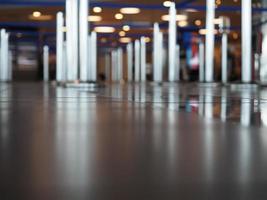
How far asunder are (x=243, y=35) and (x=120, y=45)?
3148 cm

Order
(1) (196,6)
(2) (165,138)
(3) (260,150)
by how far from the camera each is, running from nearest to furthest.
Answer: (3) (260,150), (2) (165,138), (1) (196,6)

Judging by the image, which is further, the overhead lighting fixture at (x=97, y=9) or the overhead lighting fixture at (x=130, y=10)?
the overhead lighting fixture at (x=130, y=10)

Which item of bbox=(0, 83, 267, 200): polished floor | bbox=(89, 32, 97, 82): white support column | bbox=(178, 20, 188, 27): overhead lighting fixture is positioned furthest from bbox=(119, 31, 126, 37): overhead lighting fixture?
bbox=(0, 83, 267, 200): polished floor

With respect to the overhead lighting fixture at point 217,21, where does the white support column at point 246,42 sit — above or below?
below

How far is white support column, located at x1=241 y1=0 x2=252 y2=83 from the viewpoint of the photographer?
40.3ft

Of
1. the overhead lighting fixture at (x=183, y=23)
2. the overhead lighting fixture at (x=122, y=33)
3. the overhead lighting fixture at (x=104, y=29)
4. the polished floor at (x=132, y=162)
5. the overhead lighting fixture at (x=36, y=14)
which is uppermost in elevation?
the overhead lighting fixture at (x=36, y=14)

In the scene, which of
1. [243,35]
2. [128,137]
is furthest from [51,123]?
[243,35]

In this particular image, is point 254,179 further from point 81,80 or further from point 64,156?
point 81,80

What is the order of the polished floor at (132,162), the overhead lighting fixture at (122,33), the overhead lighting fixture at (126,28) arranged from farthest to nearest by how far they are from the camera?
the overhead lighting fixture at (122,33), the overhead lighting fixture at (126,28), the polished floor at (132,162)

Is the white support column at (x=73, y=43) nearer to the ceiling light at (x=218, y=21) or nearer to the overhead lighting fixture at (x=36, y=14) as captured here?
the ceiling light at (x=218, y=21)

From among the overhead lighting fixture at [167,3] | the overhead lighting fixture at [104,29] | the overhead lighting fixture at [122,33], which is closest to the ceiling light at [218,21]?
the overhead lighting fixture at [167,3]

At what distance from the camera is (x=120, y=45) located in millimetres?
43719

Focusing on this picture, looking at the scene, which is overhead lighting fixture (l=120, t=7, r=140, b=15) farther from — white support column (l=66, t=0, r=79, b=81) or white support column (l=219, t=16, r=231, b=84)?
white support column (l=66, t=0, r=79, b=81)

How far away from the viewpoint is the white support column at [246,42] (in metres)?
12.3
